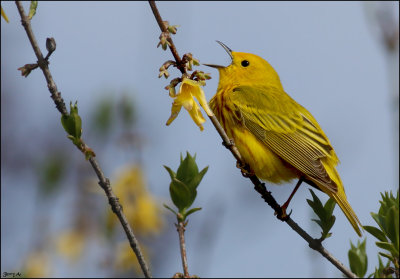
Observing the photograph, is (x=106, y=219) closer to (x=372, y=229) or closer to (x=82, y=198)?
(x=82, y=198)

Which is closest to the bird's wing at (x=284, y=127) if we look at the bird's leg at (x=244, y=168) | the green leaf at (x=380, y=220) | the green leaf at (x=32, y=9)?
the bird's leg at (x=244, y=168)

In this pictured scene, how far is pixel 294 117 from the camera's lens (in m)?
5.39

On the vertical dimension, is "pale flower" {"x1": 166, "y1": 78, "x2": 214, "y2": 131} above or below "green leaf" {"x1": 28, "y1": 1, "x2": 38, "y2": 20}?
below

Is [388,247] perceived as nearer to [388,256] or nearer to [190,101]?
Result: [388,256]

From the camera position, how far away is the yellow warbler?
462 centimetres

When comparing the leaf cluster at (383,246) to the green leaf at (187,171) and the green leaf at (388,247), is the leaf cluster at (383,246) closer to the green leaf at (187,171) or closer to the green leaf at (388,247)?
the green leaf at (388,247)

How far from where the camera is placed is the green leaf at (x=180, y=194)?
2.58 m

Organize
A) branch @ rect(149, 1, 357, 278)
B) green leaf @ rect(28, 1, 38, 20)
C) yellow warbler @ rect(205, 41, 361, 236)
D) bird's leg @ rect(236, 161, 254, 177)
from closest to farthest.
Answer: green leaf @ rect(28, 1, 38, 20) → branch @ rect(149, 1, 357, 278) → bird's leg @ rect(236, 161, 254, 177) → yellow warbler @ rect(205, 41, 361, 236)

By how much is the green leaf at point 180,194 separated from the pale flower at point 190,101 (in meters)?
0.27

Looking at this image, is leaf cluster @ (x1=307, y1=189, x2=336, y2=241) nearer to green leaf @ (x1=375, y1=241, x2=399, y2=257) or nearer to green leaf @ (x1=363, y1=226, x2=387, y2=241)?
green leaf @ (x1=363, y1=226, x2=387, y2=241)

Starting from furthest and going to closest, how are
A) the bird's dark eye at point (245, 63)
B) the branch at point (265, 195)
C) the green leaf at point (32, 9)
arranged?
the bird's dark eye at point (245, 63) → the branch at point (265, 195) → the green leaf at point (32, 9)

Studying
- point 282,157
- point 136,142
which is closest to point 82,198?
point 136,142

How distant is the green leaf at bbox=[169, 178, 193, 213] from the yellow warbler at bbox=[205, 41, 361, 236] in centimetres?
178

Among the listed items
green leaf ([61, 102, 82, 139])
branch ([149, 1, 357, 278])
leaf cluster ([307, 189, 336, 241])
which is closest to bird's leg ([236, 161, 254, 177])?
branch ([149, 1, 357, 278])
